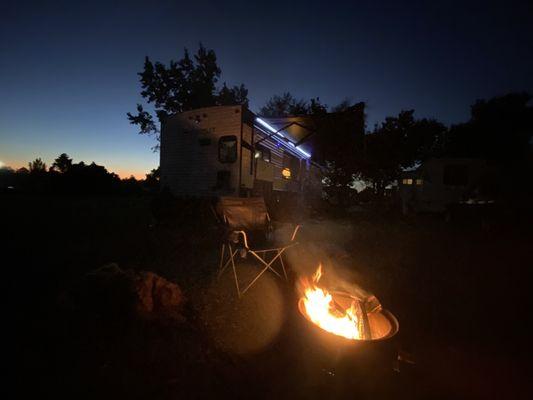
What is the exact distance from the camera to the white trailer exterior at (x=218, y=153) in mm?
9797

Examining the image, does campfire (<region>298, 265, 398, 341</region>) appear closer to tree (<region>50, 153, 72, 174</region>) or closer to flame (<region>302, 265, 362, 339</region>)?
flame (<region>302, 265, 362, 339</region>)

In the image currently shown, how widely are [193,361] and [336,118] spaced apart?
8.32 m

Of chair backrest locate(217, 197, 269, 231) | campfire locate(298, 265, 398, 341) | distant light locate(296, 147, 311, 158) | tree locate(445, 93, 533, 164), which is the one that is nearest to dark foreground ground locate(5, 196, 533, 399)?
campfire locate(298, 265, 398, 341)

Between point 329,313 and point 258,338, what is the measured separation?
0.77 m

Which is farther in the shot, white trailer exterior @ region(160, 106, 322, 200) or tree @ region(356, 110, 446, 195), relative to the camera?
tree @ region(356, 110, 446, 195)

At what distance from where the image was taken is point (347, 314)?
227 cm

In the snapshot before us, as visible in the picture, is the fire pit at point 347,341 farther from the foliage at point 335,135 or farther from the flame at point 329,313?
the foliage at point 335,135

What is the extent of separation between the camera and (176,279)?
388cm

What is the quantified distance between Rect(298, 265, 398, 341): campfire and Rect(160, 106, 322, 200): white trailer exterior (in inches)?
297

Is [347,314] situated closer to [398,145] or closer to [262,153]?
[262,153]

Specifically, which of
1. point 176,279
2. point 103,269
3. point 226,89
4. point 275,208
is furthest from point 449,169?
point 226,89

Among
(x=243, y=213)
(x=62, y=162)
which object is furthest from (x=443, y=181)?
(x=62, y=162)

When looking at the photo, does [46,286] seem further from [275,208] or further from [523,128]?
[523,128]

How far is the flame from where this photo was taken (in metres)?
2.20
